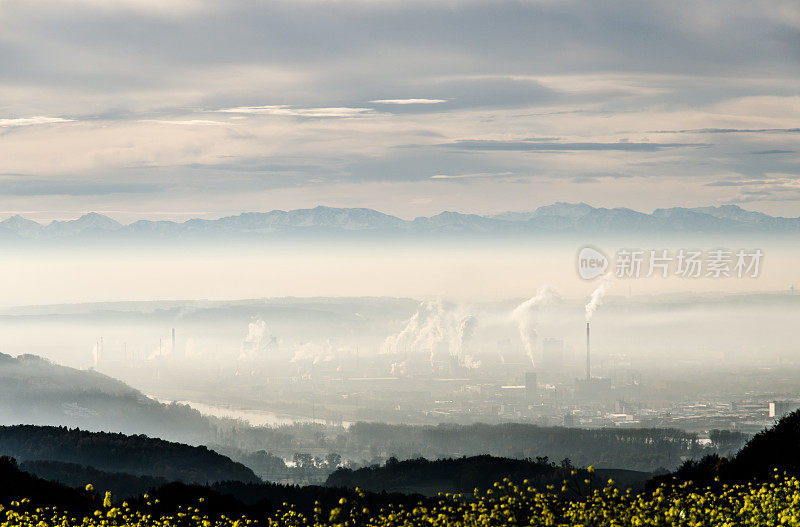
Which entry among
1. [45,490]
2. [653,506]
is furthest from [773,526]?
[45,490]

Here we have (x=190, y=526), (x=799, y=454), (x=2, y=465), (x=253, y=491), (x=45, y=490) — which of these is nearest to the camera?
(x=190, y=526)

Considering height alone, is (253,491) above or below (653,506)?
below

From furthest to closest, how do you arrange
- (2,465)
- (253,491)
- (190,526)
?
(253,491) < (2,465) < (190,526)

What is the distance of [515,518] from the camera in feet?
108

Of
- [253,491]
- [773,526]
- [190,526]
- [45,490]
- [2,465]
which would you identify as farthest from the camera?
[253,491]

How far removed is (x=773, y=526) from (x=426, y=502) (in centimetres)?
6931

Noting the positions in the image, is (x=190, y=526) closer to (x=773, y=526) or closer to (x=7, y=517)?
(x=7, y=517)

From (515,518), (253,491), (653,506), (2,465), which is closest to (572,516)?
(515,518)

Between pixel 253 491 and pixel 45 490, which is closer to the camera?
pixel 45 490

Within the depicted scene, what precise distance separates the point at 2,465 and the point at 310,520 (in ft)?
160

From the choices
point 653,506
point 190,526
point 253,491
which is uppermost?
point 653,506

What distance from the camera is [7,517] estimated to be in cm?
4516

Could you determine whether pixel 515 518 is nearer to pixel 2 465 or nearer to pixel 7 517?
pixel 7 517

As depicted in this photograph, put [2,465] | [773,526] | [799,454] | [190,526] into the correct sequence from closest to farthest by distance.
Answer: [773,526] → [190,526] → [799,454] → [2,465]
